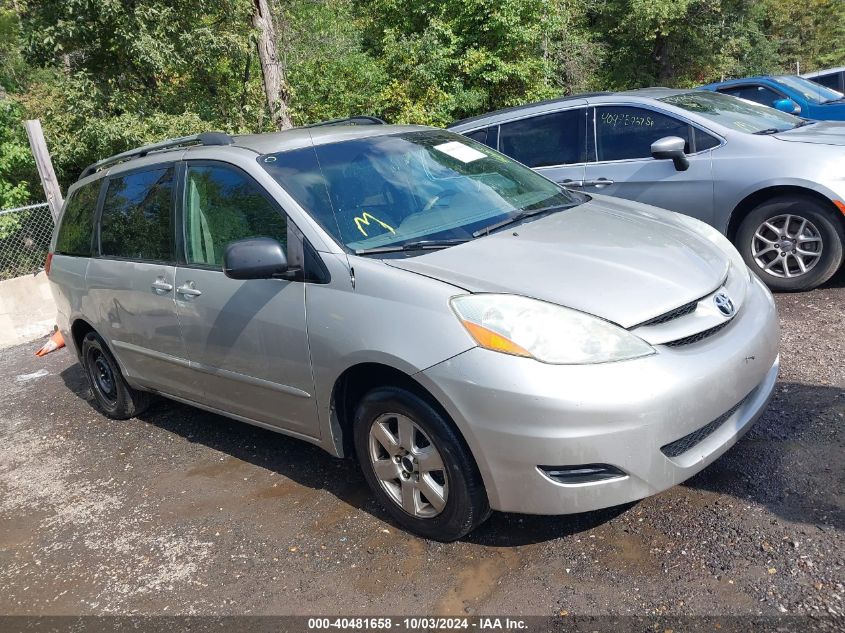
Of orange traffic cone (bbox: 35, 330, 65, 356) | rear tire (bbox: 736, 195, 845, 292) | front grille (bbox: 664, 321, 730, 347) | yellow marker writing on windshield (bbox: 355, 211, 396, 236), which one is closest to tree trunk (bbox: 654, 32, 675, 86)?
rear tire (bbox: 736, 195, 845, 292)

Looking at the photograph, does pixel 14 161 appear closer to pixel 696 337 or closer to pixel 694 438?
pixel 696 337

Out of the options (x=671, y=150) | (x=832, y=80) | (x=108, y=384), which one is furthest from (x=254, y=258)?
(x=832, y=80)

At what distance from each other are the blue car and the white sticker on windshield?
7.80m

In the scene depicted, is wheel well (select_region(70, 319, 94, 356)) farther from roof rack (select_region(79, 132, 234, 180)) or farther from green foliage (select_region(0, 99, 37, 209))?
green foliage (select_region(0, 99, 37, 209))

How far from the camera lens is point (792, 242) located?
5.67 m

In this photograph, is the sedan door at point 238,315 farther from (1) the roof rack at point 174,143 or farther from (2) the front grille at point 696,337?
(2) the front grille at point 696,337

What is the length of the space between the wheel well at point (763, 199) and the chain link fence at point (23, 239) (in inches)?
297

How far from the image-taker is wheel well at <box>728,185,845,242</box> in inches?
216

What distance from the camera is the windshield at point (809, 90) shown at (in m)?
11.5

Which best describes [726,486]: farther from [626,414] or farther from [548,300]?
[548,300]

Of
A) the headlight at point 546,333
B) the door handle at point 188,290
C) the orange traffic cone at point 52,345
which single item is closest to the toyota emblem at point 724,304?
the headlight at point 546,333

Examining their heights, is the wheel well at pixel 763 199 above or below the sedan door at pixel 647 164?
below

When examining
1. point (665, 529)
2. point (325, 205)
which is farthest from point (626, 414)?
point (325, 205)

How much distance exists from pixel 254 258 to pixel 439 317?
97cm
